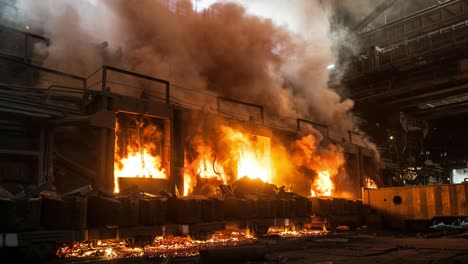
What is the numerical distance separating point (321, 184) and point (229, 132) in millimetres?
6413

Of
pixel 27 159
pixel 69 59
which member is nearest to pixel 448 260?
pixel 27 159

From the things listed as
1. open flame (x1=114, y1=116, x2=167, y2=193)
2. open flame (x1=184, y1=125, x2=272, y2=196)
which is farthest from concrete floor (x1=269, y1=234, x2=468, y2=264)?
open flame (x1=114, y1=116, x2=167, y2=193)

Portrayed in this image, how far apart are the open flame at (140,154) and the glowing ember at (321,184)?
879 centimetres

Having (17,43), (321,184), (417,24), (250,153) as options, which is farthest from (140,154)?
(417,24)

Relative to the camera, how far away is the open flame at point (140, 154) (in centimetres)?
1231

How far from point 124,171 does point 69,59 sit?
5.73m

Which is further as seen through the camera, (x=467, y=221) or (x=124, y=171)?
(x=467, y=221)

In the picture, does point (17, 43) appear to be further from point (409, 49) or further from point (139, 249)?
point (409, 49)

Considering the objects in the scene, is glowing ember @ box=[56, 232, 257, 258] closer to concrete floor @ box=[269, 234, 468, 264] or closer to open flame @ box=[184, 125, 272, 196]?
concrete floor @ box=[269, 234, 468, 264]

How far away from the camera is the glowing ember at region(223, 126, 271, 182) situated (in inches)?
623

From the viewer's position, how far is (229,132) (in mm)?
15516

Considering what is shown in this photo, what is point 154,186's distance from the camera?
12461 mm

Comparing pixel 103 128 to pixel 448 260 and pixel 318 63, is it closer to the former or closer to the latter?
pixel 448 260

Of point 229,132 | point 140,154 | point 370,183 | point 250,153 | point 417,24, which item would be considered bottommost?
point 370,183
